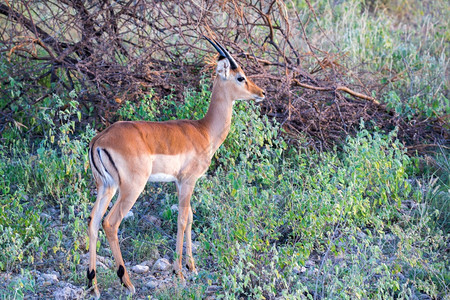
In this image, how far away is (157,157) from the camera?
14.1ft

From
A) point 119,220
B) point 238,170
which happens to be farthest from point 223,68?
point 119,220

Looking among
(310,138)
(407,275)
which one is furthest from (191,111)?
(407,275)

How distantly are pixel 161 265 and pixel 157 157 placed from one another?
777 millimetres

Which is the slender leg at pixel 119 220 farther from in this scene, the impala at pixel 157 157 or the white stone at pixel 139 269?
the white stone at pixel 139 269

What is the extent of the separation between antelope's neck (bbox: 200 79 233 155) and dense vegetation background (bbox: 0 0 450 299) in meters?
0.22

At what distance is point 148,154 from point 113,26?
2.32 metres

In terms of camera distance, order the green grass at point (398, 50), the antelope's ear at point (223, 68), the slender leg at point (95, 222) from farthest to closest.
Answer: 1. the green grass at point (398, 50)
2. the antelope's ear at point (223, 68)
3. the slender leg at point (95, 222)

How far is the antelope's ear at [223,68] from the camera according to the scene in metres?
4.85

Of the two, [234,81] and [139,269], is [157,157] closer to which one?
[139,269]

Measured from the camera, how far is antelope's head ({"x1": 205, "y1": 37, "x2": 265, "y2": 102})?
16.0 ft

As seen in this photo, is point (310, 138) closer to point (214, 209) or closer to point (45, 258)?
point (214, 209)

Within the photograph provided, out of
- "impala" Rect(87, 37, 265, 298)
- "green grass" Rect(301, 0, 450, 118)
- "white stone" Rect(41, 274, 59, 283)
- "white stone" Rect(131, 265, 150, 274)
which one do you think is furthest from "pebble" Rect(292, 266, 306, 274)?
"green grass" Rect(301, 0, 450, 118)

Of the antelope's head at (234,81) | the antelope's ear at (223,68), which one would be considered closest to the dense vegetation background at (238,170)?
the antelope's head at (234,81)

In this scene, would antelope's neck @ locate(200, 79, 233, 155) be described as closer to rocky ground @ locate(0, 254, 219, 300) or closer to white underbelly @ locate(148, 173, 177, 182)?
white underbelly @ locate(148, 173, 177, 182)
